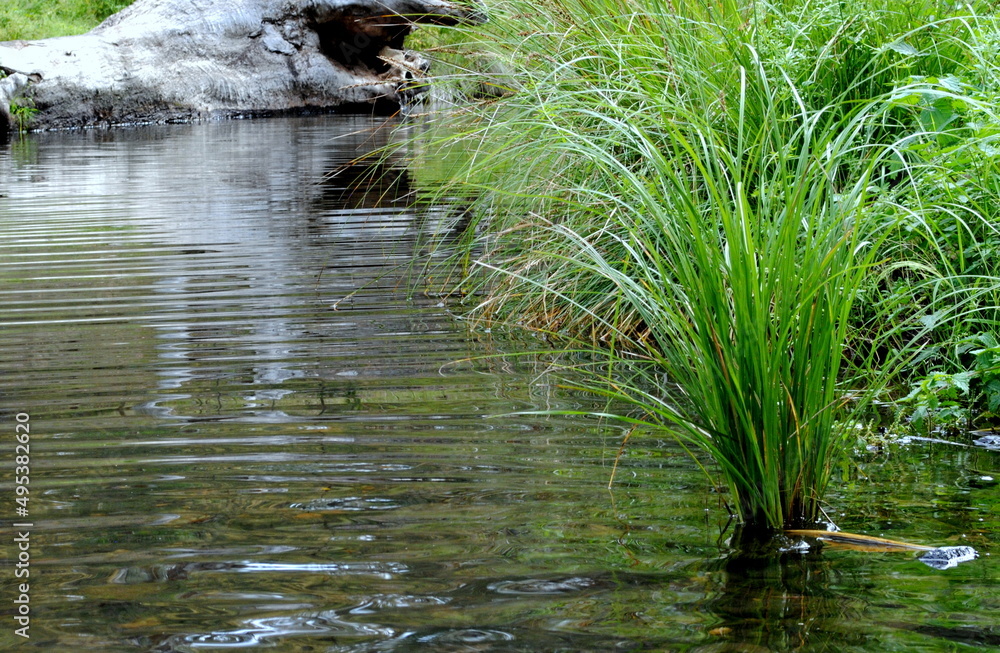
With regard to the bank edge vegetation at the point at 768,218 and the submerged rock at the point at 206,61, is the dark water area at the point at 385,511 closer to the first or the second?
the bank edge vegetation at the point at 768,218

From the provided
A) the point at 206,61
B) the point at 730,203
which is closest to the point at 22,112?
the point at 206,61

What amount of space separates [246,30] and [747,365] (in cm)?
1904

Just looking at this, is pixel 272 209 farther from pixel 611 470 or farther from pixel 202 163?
pixel 611 470

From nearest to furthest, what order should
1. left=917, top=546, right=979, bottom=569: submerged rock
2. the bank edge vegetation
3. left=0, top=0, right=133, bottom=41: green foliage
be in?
left=917, top=546, right=979, bottom=569: submerged rock, the bank edge vegetation, left=0, top=0, right=133, bottom=41: green foliage

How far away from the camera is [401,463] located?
2812 mm

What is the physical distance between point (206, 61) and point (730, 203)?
17.6 metres

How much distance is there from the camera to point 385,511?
248 cm

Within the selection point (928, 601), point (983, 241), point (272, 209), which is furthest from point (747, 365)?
point (272, 209)

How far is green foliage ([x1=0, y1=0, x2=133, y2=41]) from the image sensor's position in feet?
68.8

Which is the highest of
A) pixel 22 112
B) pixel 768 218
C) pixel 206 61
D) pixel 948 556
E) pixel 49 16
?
pixel 49 16

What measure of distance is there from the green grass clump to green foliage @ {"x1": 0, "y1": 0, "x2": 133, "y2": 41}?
61.5ft

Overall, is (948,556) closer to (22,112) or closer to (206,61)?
(22,112)

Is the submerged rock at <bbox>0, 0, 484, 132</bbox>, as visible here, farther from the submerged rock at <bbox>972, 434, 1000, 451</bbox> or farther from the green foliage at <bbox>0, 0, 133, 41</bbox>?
the submerged rock at <bbox>972, 434, 1000, 451</bbox>

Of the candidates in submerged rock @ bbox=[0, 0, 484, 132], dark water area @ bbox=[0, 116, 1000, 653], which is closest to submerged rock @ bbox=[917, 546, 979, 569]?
dark water area @ bbox=[0, 116, 1000, 653]
